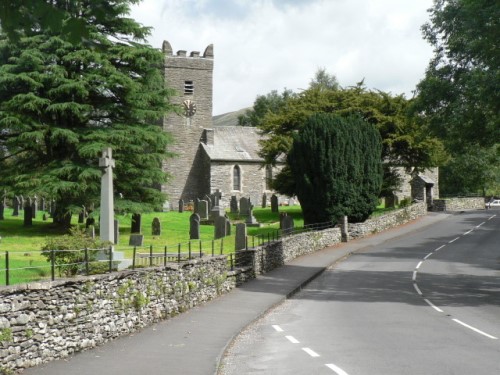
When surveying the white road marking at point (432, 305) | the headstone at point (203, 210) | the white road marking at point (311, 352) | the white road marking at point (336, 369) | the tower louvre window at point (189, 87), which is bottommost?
the white road marking at point (432, 305)

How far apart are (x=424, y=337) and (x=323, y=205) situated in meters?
28.7

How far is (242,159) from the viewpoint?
67.4 metres

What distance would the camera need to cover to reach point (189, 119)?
2662 inches

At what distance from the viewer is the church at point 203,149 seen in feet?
215

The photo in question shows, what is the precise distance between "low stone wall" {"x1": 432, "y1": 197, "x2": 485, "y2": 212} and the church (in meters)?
0.86

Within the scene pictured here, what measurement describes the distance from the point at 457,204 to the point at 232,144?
24.2 metres

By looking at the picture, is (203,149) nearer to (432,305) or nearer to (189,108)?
(189,108)

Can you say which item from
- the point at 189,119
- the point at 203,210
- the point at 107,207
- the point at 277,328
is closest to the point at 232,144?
the point at 189,119

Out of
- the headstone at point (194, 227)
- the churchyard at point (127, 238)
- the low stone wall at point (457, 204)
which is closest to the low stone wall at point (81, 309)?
the churchyard at point (127, 238)

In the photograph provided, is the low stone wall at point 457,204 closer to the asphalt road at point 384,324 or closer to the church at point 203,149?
the church at point 203,149

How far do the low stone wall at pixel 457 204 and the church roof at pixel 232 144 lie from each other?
1858 centimetres

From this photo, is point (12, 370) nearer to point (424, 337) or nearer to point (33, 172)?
point (424, 337)

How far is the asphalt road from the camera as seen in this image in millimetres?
10656

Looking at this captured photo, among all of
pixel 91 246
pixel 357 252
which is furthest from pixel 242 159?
pixel 91 246
